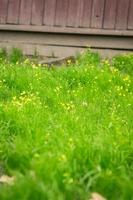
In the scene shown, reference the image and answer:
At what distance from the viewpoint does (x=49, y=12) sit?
10.1 m

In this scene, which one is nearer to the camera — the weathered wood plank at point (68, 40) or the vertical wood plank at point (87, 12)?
the weathered wood plank at point (68, 40)

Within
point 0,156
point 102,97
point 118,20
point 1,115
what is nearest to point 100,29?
point 118,20

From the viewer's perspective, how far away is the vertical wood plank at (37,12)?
1012 cm

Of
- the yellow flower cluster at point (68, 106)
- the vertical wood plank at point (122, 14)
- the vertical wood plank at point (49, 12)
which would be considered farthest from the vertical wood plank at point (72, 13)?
the yellow flower cluster at point (68, 106)

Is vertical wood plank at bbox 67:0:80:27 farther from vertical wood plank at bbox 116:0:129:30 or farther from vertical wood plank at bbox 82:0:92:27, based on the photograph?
vertical wood plank at bbox 116:0:129:30

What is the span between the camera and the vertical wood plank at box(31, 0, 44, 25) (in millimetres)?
10125

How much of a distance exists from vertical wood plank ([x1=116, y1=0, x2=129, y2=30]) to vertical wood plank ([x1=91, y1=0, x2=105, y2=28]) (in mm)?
351

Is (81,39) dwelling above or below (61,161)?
above

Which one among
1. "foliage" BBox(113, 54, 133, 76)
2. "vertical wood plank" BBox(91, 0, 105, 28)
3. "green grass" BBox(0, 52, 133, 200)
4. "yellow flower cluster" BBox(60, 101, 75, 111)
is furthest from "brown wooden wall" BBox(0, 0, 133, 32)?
"yellow flower cluster" BBox(60, 101, 75, 111)

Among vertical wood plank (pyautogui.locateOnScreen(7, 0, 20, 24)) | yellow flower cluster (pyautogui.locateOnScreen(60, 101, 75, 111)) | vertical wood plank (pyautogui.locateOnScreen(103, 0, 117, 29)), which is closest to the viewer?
yellow flower cluster (pyautogui.locateOnScreen(60, 101, 75, 111))

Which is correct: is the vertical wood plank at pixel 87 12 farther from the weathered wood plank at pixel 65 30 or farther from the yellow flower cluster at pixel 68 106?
the yellow flower cluster at pixel 68 106

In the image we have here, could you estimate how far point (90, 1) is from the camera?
9781 mm

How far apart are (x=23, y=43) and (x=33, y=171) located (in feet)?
23.7

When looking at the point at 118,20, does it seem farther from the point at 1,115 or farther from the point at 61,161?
the point at 61,161
